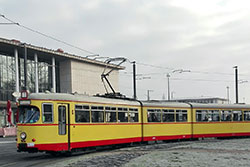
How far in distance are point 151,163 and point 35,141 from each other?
507 centimetres

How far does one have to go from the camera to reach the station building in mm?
47625

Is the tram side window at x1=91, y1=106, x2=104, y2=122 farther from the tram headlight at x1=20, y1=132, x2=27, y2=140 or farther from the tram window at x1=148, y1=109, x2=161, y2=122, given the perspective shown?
the tram window at x1=148, y1=109, x2=161, y2=122

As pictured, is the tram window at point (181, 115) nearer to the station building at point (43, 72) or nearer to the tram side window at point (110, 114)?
the tram side window at point (110, 114)

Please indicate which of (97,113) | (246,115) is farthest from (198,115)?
(97,113)

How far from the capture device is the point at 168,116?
2292 centimetres

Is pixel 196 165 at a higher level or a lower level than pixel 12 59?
lower

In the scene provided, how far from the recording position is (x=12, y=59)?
1930 inches

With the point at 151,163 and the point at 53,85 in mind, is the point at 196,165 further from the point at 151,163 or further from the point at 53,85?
the point at 53,85

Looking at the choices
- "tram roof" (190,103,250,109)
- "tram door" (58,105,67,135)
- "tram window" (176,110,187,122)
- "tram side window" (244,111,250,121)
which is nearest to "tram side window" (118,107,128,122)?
Result: "tram door" (58,105,67,135)

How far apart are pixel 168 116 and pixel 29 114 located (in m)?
10.7

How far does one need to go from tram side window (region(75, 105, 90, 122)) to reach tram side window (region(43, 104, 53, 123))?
4.34 feet

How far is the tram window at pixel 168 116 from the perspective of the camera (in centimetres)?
2261

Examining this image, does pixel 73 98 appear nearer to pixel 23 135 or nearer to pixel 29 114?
pixel 29 114

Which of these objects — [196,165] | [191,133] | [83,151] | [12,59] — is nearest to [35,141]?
[83,151]
